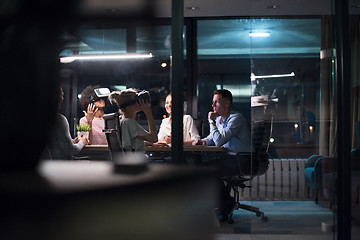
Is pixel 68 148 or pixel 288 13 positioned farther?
pixel 68 148

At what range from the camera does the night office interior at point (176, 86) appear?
41 centimetres

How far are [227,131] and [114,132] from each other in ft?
4.38

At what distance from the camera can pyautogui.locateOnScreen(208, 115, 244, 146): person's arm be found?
163 inches

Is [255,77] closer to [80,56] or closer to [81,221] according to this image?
[81,221]

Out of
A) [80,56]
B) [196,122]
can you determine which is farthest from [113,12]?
[196,122]

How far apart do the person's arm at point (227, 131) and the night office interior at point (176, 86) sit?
43 centimetres

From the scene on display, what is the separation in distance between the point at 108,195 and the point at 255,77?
276 cm

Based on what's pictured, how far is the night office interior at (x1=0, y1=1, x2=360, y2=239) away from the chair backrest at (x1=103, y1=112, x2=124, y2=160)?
0.42 meters

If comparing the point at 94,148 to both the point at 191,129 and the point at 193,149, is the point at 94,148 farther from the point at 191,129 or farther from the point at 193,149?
the point at 191,129

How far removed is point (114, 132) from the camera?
3326mm

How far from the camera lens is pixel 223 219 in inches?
159

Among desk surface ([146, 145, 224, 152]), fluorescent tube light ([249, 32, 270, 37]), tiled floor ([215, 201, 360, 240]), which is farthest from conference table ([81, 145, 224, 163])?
fluorescent tube light ([249, 32, 270, 37])

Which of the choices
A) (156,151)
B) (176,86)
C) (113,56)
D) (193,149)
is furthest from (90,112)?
(113,56)

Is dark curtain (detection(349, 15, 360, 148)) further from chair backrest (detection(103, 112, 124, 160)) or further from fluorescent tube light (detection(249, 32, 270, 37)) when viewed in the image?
chair backrest (detection(103, 112, 124, 160))
